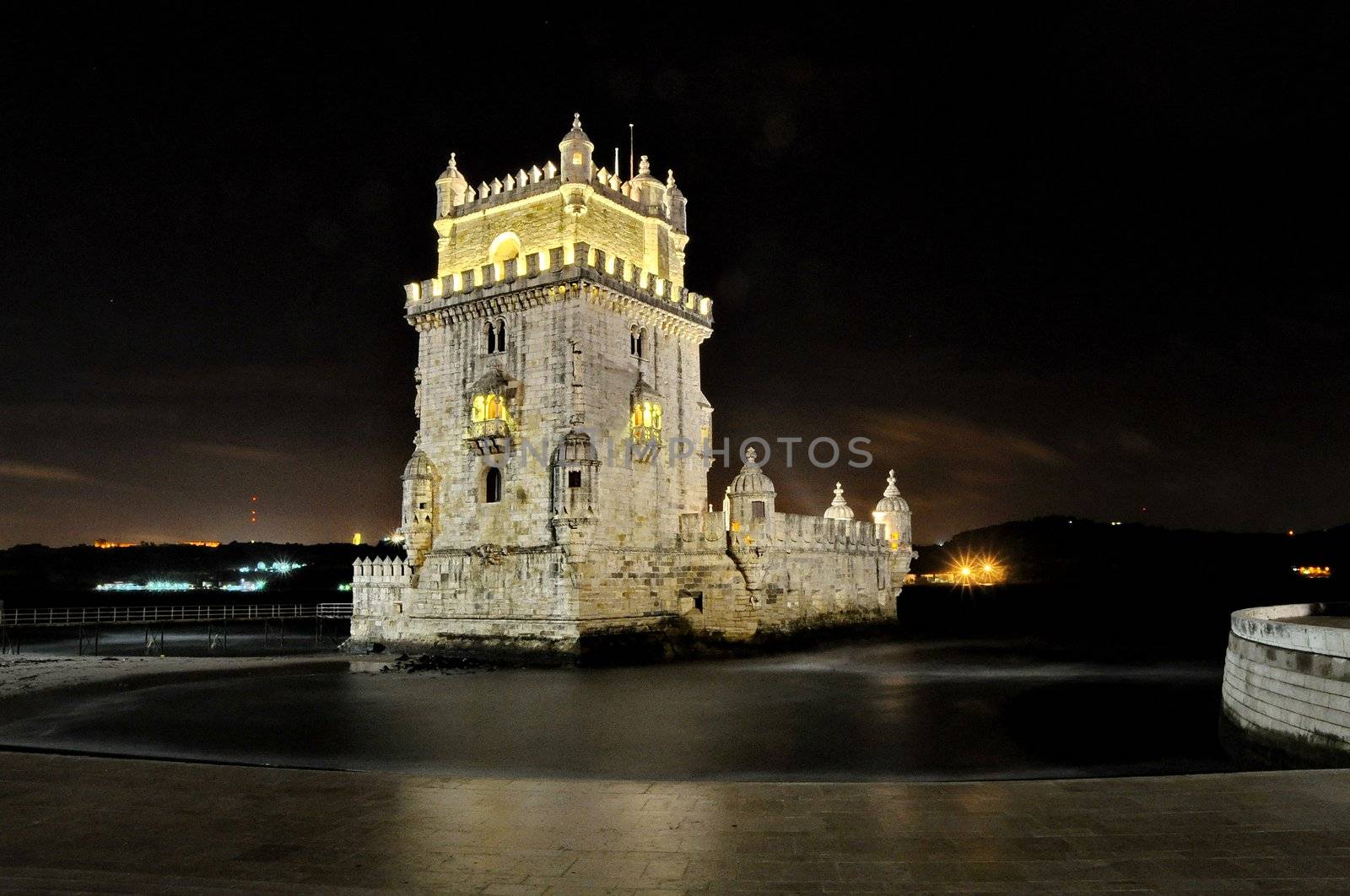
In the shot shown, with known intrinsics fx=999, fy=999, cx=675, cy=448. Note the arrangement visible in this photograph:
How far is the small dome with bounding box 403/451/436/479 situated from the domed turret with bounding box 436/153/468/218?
424 inches

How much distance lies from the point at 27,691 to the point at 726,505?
85.8 ft

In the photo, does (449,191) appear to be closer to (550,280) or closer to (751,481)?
(550,280)

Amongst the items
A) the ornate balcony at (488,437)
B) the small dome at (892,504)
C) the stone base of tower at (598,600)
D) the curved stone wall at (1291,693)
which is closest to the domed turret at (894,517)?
the small dome at (892,504)

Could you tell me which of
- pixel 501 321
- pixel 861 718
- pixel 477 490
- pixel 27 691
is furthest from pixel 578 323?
pixel 27 691

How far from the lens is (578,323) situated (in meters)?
38.4

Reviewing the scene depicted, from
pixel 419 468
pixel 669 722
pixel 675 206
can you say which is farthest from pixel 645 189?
pixel 669 722

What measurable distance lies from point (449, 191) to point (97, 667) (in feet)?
79.0

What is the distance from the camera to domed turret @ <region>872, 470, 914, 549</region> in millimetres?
59000

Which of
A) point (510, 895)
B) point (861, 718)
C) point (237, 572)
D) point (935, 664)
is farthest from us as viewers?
point (237, 572)

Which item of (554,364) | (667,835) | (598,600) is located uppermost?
(554,364)

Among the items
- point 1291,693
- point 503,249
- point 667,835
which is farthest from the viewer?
point 503,249

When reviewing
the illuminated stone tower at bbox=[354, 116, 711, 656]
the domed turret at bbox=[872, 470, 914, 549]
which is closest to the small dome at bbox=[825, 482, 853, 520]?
the domed turret at bbox=[872, 470, 914, 549]

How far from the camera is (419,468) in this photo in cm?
4116

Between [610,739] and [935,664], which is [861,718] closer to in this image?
[610,739]
